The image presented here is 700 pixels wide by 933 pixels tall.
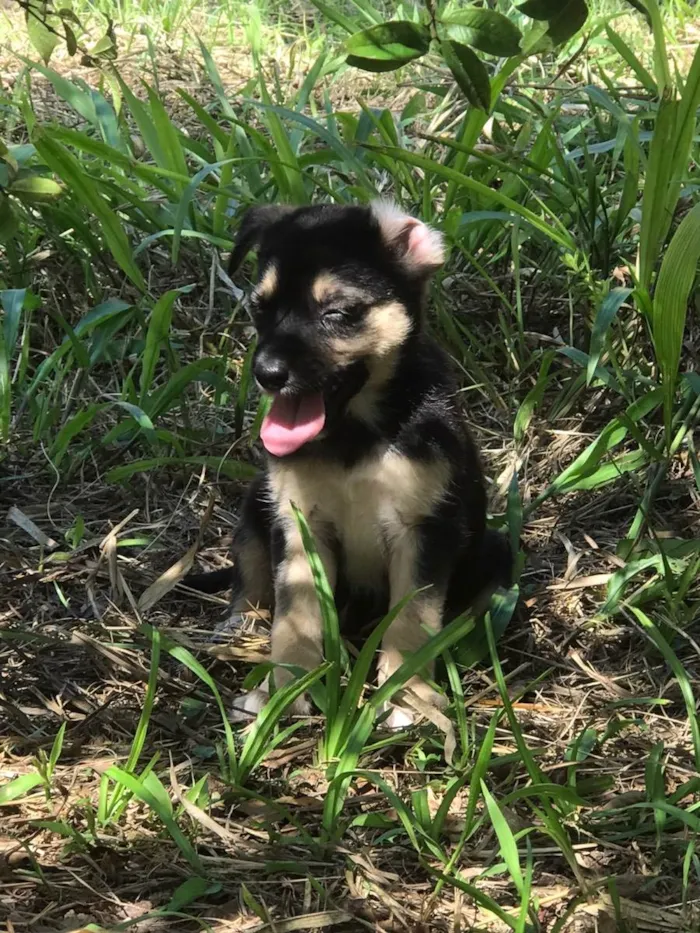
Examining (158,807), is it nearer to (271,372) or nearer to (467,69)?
(271,372)

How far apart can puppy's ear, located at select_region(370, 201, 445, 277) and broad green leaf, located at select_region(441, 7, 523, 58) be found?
160 centimetres

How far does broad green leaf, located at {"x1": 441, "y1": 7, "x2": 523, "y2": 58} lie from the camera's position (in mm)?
1444

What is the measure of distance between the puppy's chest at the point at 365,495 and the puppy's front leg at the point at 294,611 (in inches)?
3.3

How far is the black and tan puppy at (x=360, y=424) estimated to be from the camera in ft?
9.65

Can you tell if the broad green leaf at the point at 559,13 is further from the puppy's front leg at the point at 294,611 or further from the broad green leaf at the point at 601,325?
the broad green leaf at the point at 601,325

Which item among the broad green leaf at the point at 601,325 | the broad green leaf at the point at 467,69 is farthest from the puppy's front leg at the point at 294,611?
the broad green leaf at the point at 467,69

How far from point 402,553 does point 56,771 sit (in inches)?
44.2

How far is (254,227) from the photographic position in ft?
10.9

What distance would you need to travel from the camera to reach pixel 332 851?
2.32m

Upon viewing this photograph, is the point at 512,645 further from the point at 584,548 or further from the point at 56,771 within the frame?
the point at 56,771

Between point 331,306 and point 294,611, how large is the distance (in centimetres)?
89

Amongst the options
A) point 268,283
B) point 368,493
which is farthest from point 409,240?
point 368,493

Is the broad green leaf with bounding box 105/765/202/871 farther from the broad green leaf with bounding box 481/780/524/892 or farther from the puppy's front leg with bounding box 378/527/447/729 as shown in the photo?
the puppy's front leg with bounding box 378/527/447/729

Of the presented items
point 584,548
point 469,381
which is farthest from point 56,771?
point 469,381
